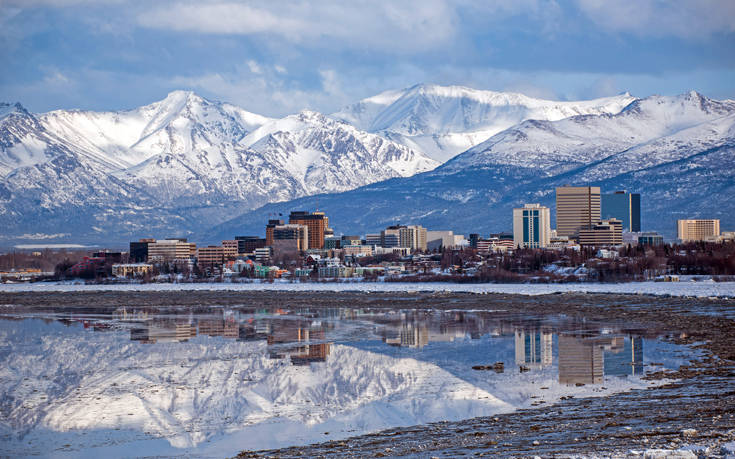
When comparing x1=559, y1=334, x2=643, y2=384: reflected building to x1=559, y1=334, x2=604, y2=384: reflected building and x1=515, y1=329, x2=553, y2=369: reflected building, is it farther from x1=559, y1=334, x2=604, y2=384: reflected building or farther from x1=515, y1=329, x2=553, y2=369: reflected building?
x1=515, y1=329, x2=553, y2=369: reflected building

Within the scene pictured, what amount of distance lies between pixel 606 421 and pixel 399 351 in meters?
24.3

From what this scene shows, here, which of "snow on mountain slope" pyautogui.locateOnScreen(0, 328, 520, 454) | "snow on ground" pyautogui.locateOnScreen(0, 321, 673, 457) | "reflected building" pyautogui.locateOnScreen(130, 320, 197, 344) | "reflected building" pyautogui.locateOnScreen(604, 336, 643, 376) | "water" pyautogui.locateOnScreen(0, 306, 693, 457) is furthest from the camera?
"reflected building" pyautogui.locateOnScreen(130, 320, 197, 344)

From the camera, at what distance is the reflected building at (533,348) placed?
4688 centimetres

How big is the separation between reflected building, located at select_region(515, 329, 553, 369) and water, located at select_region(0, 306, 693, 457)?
0.36 feet

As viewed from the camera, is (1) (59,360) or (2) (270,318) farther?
(2) (270,318)

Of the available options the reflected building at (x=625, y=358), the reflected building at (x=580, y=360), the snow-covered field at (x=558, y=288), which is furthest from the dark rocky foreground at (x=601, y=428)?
the snow-covered field at (x=558, y=288)

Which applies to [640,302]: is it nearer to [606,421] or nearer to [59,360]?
[59,360]

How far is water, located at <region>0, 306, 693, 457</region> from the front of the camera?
33000 mm

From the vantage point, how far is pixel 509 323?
7112cm

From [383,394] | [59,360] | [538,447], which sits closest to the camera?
[538,447]

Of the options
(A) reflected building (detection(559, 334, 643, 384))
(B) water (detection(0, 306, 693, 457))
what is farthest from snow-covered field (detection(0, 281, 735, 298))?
(A) reflected building (detection(559, 334, 643, 384))

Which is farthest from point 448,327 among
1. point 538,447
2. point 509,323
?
point 538,447

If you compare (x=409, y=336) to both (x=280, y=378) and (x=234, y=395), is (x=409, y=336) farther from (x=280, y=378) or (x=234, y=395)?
(x=234, y=395)

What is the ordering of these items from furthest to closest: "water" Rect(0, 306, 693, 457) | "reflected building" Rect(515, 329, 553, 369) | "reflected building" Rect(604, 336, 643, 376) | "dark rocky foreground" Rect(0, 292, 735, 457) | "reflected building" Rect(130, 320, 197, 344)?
1. "reflected building" Rect(130, 320, 197, 344)
2. "reflected building" Rect(515, 329, 553, 369)
3. "reflected building" Rect(604, 336, 643, 376)
4. "water" Rect(0, 306, 693, 457)
5. "dark rocky foreground" Rect(0, 292, 735, 457)
